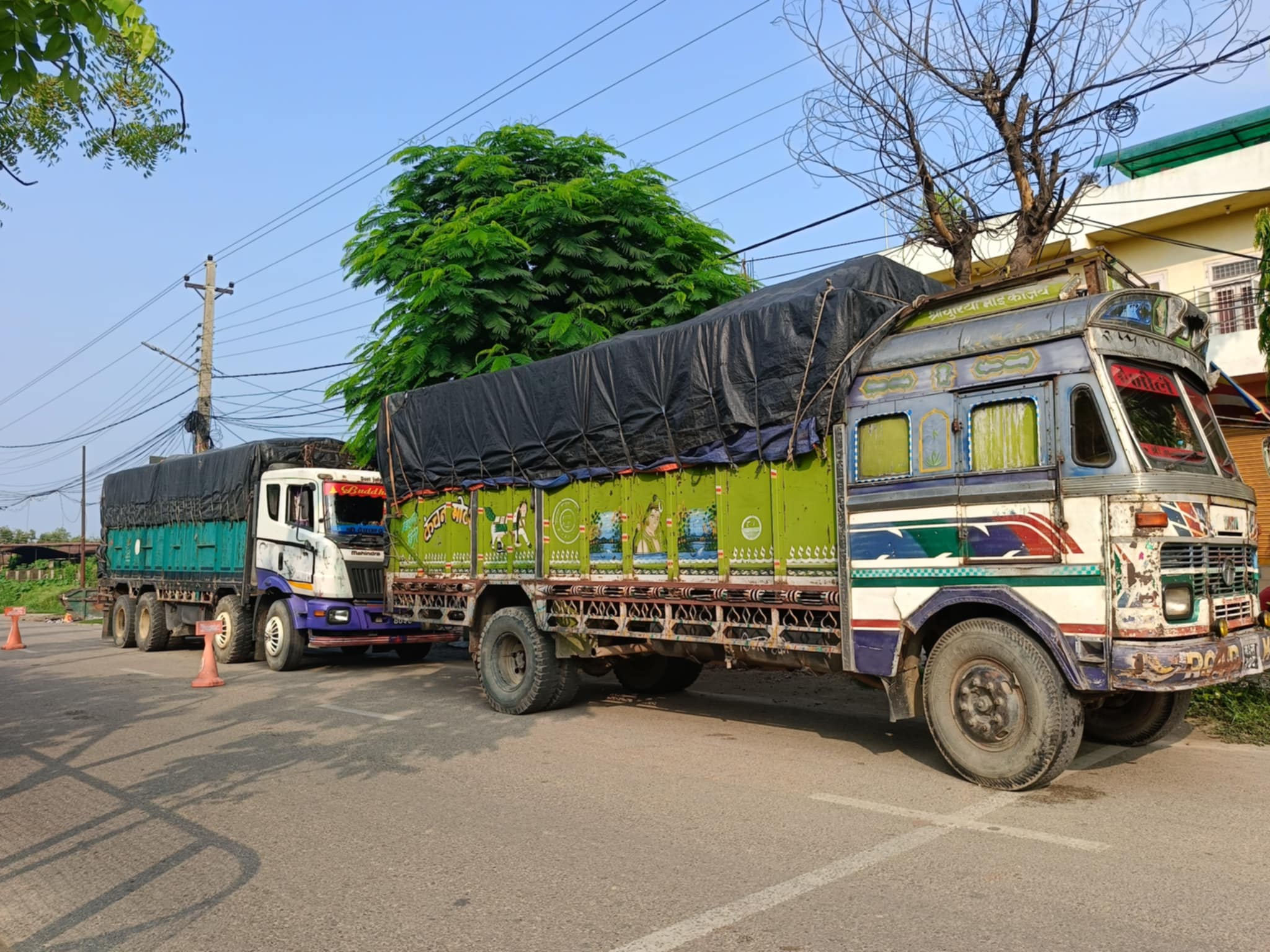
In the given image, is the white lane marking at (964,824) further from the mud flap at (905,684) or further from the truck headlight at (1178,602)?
the truck headlight at (1178,602)

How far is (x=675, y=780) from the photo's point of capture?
7039mm

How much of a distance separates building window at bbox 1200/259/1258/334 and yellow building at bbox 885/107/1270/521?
15mm

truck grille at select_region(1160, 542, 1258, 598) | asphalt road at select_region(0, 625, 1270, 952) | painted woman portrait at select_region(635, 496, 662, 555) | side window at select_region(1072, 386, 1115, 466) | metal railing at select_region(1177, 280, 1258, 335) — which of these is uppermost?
metal railing at select_region(1177, 280, 1258, 335)

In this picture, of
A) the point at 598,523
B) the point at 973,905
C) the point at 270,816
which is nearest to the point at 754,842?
the point at 973,905

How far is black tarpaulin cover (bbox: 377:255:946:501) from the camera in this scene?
25.1 ft

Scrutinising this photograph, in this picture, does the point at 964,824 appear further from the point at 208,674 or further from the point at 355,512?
the point at 355,512

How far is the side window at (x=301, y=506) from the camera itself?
48.9 feet

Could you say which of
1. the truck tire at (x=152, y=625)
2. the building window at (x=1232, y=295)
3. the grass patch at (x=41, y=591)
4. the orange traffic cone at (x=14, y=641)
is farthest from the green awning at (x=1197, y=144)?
the grass patch at (x=41, y=591)

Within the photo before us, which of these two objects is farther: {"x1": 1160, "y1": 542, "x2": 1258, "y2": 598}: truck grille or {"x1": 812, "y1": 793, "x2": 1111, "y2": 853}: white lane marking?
{"x1": 1160, "y1": 542, "x2": 1258, "y2": 598}: truck grille

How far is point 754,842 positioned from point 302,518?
11.1 metres

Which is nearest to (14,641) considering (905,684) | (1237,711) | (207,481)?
(207,481)

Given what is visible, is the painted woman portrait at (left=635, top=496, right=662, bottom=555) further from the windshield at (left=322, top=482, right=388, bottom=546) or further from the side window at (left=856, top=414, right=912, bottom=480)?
the windshield at (left=322, top=482, right=388, bottom=546)

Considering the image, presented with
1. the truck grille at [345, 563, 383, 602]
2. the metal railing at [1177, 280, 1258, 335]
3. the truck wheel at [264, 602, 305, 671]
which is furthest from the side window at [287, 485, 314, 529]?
the metal railing at [1177, 280, 1258, 335]

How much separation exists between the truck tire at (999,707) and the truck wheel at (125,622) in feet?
59.6
